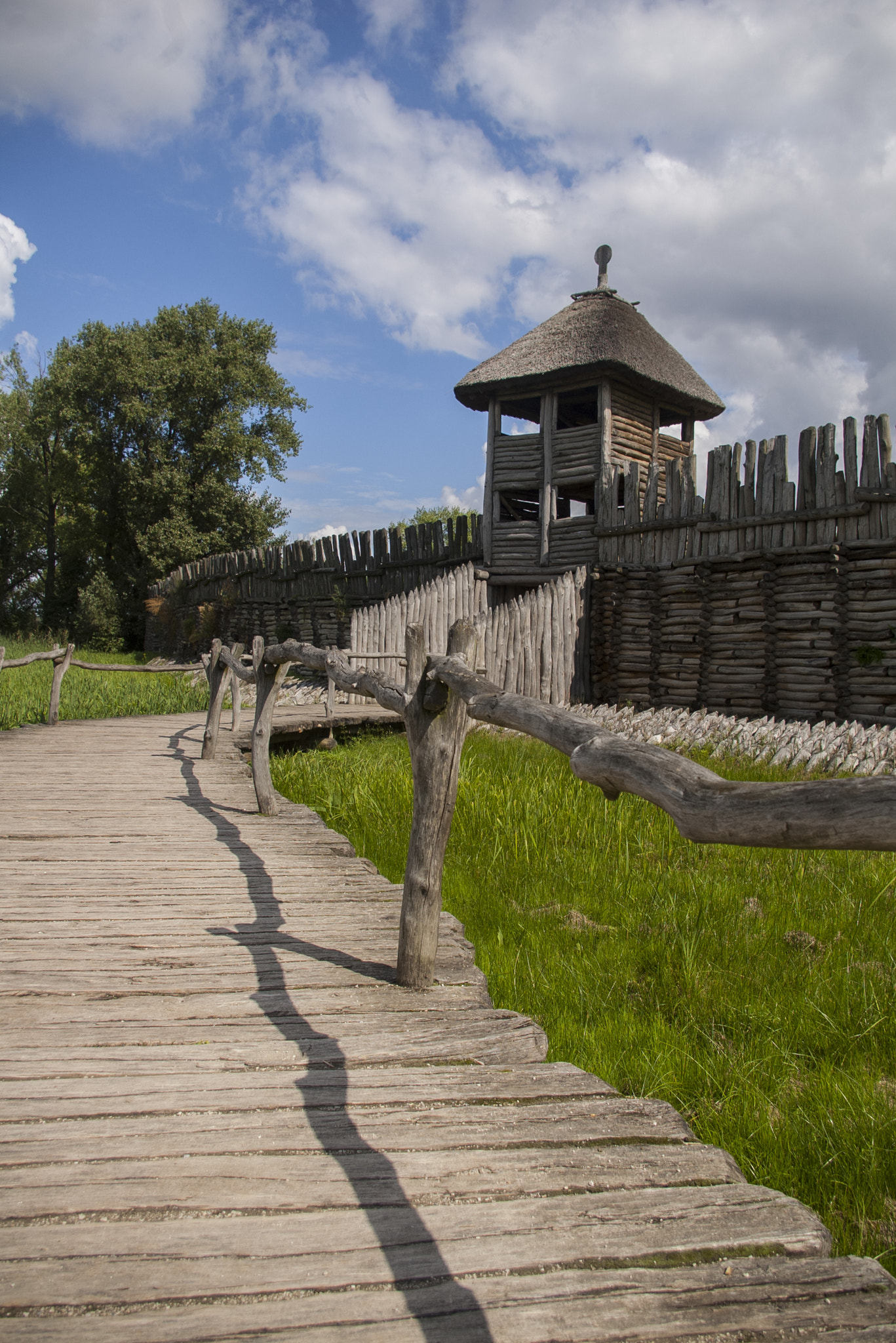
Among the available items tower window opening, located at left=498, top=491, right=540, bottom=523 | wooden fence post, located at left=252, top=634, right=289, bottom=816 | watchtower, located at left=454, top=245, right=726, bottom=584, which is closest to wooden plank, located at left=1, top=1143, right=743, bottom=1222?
wooden fence post, located at left=252, top=634, right=289, bottom=816

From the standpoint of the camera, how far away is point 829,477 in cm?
1027

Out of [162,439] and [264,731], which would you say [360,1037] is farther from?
[162,439]

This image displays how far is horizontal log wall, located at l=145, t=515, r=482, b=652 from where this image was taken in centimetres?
1689

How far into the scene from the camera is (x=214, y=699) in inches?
365

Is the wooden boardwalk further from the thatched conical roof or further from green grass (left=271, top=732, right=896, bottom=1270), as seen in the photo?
the thatched conical roof

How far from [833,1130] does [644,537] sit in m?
10.9

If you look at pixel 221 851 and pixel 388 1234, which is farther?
pixel 221 851

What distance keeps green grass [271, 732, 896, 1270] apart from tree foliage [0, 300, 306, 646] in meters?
25.8

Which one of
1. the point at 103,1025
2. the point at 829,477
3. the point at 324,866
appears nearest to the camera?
the point at 103,1025

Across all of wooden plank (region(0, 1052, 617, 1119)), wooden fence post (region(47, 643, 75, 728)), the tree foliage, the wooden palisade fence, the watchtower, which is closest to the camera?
wooden plank (region(0, 1052, 617, 1119))

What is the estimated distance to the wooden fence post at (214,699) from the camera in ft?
29.7

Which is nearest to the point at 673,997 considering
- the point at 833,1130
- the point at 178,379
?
the point at 833,1130

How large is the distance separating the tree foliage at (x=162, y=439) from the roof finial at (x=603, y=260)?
16358mm

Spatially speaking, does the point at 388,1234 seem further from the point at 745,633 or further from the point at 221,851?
the point at 745,633
